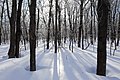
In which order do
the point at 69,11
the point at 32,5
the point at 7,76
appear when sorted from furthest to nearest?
the point at 69,11, the point at 32,5, the point at 7,76

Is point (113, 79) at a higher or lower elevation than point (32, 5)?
lower

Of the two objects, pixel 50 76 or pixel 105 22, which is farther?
pixel 105 22

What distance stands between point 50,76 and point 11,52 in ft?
24.5

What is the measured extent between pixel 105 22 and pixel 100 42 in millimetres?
810

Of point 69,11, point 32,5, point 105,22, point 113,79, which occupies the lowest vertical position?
point 113,79

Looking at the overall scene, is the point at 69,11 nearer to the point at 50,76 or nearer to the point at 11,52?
the point at 11,52

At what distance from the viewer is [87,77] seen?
8.12 m

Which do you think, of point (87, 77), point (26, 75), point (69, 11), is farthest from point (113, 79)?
point (69, 11)

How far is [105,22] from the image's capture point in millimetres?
8625

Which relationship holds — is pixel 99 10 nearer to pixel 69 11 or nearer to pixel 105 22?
pixel 105 22

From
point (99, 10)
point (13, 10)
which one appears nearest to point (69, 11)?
point (13, 10)

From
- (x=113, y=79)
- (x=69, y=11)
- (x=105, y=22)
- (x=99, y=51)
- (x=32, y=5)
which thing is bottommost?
(x=113, y=79)

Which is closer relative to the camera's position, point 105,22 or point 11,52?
point 105,22

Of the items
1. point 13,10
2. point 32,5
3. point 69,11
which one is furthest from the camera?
point 69,11
